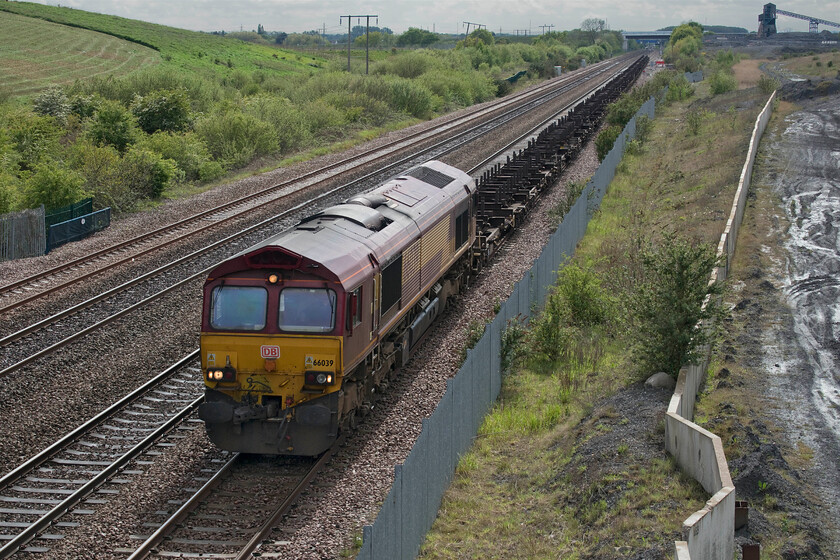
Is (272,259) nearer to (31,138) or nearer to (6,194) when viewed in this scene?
(6,194)

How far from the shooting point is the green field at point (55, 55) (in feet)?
227

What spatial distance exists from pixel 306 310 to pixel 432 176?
910cm

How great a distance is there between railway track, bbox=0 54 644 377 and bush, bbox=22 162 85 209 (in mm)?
5134

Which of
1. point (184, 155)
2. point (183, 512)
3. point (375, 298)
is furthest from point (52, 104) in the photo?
point (183, 512)

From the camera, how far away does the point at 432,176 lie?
20.6 metres

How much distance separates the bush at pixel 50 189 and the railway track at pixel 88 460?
14.5 m

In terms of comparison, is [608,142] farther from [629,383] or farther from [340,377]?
[340,377]

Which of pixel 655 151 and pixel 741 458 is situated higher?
pixel 655 151

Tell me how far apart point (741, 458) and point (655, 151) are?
3590cm

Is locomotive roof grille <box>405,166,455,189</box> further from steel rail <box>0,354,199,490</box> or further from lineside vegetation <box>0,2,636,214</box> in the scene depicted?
lineside vegetation <box>0,2,636,214</box>

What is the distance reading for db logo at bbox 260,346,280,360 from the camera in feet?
39.8

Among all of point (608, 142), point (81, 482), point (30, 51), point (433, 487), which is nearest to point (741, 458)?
point (433, 487)

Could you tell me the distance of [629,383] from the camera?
1526cm

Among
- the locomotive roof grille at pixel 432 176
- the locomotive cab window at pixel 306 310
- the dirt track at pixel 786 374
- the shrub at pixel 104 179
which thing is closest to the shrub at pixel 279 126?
the shrub at pixel 104 179
